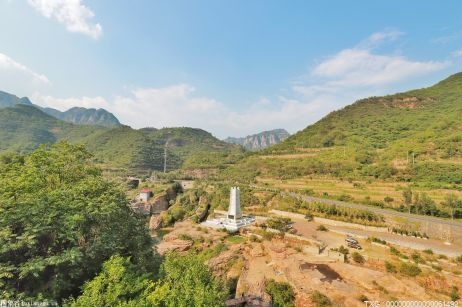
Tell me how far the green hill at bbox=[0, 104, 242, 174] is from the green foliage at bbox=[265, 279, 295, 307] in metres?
55.1

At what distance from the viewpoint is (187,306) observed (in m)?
7.69

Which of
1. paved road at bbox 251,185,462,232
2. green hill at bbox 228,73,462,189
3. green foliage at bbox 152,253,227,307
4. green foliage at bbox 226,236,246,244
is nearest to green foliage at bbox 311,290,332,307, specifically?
green foliage at bbox 152,253,227,307

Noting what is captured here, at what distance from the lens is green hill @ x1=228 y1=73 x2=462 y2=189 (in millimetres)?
42812

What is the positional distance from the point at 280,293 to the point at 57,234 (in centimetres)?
1389

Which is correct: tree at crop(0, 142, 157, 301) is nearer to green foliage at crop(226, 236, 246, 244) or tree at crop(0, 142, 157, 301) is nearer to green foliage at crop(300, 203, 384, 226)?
green foliage at crop(226, 236, 246, 244)

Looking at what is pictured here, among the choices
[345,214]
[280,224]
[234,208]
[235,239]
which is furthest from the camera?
[234,208]

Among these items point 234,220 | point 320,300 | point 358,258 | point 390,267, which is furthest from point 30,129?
point 390,267

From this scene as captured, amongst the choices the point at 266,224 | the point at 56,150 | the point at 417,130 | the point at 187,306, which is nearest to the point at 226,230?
the point at 266,224

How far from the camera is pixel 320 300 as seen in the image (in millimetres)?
15844

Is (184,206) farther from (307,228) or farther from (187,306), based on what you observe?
(187,306)

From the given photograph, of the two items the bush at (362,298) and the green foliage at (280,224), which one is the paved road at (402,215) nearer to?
the green foliage at (280,224)

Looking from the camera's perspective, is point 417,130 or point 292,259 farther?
point 417,130

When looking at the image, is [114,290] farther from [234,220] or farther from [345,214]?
[345,214]

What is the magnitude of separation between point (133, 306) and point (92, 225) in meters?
4.92
